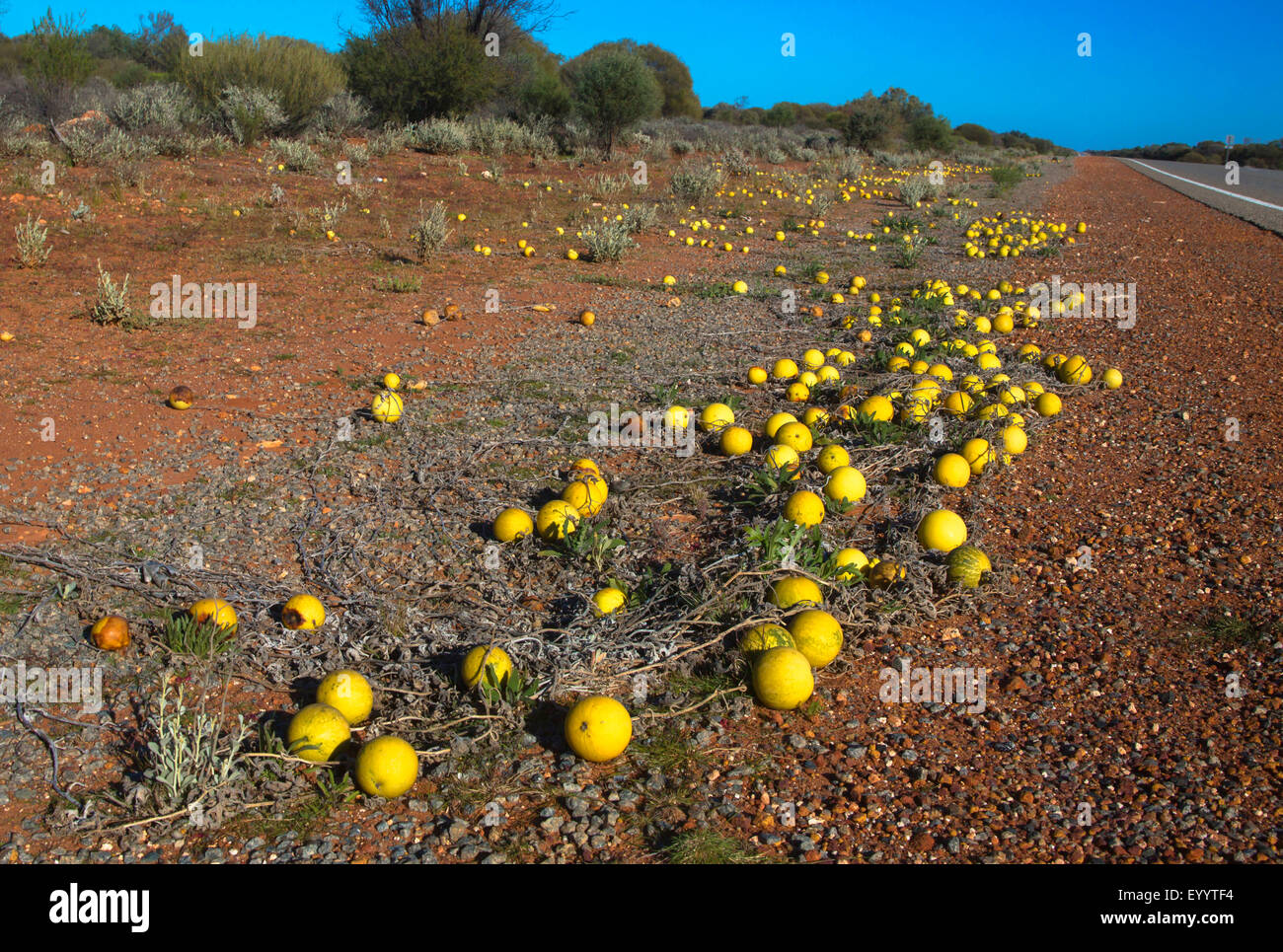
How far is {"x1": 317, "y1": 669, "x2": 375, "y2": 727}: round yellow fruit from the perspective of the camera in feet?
10.2

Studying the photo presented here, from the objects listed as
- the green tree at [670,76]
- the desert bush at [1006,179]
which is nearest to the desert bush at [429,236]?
the desert bush at [1006,179]

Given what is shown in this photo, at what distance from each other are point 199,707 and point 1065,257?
14.4m

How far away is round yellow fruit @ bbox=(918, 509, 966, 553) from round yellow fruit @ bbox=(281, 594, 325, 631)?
306 cm

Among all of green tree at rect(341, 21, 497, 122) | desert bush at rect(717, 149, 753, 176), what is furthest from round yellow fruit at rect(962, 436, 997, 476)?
green tree at rect(341, 21, 497, 122)

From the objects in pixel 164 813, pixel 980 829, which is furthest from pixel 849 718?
pixel 164 813

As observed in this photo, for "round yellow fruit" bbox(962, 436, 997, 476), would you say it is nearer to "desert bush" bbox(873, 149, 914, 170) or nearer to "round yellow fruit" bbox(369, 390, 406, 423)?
"round yellow fruit" bbox(369, 390, 406, 423)

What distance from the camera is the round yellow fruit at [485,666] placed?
125 inches

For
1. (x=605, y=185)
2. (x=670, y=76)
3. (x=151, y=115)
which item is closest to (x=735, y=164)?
(x=605, y=185)

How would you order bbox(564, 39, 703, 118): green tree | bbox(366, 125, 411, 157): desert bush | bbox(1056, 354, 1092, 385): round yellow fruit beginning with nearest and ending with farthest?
bbox(1056, 354, 1092, 385): round yellow fruit < bbox(366, 125, 411, 157): desert bush < bbox(564, 39, 703, 118): green tree

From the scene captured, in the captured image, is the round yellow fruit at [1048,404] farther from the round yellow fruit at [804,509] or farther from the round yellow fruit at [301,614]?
the round yellow fruit at [301,614]

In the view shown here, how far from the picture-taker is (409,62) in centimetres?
2231

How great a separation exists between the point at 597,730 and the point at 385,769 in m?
0.74

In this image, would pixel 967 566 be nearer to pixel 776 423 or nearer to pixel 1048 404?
pixel 776 423
